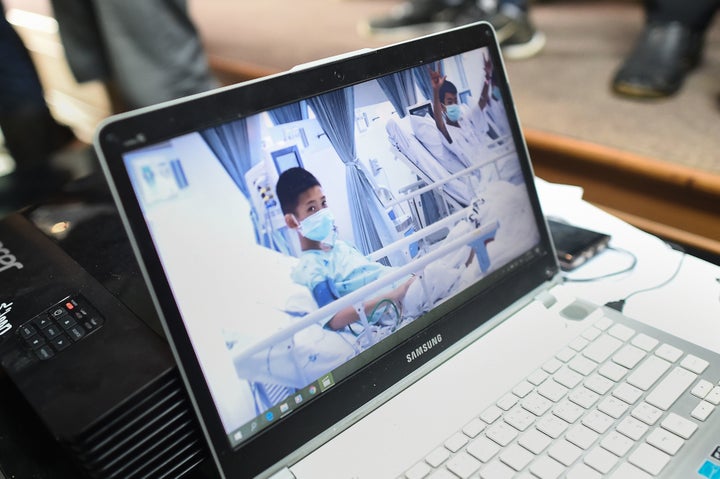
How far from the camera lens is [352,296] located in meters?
0.48

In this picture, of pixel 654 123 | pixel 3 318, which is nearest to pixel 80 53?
pixel 3 318

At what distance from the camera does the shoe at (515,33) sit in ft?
5.74

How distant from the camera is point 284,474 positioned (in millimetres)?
450

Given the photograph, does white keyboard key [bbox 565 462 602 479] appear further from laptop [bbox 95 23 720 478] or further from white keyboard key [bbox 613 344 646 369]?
white keyboard key [bbox 613 344 646 369]

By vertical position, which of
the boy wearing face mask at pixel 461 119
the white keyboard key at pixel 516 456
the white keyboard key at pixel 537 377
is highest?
the boy wearing face mask at pixel 461 119

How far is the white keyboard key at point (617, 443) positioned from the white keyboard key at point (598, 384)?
1.8 inches

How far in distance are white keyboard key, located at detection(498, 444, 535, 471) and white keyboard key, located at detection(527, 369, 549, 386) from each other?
8 cm

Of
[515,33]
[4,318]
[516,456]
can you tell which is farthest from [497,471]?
[515,33]

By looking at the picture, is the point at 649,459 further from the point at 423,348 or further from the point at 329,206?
the point at 329,206

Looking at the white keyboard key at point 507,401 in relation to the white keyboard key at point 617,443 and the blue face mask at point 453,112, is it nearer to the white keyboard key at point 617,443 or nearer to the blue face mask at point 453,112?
the white keyboard key at point 617,443

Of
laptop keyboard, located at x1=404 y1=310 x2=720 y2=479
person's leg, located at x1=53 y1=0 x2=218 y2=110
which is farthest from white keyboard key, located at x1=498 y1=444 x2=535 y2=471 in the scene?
person's leg, located at x1=53 y1=0 x2=218 y2=110

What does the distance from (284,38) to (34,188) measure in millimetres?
1506

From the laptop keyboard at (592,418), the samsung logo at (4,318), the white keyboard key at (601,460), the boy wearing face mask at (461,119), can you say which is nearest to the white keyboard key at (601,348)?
the laptop keyboard at (592,418)

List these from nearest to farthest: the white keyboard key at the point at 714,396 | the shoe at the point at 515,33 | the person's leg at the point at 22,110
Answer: the white keyboard key at the point at 714,396
the person's leg at the point at 22,110
the shoe at the point at 515,33
